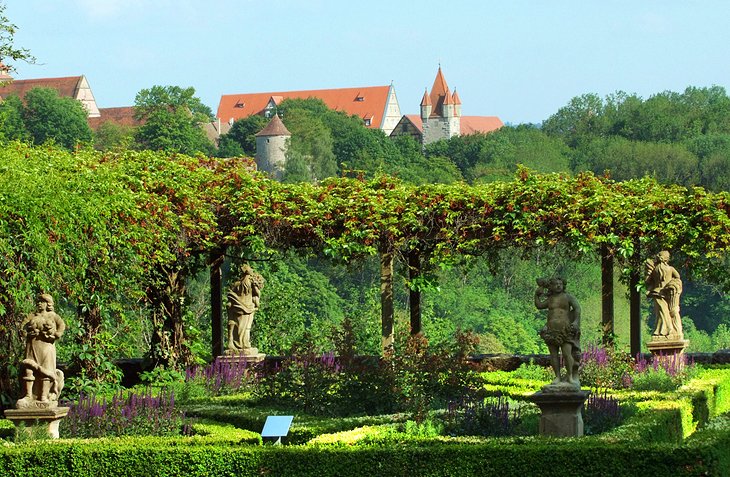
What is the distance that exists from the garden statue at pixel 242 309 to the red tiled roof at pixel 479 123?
434 ft

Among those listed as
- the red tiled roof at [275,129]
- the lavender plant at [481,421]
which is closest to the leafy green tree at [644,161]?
the red tiled roof at [275,129]

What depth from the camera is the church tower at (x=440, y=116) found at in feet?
459

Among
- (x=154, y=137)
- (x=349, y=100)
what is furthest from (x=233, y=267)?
(x=349, y=100)

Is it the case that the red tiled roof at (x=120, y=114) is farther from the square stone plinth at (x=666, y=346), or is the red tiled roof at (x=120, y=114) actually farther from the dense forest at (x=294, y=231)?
the square stone plinth at (x=666, y=346)

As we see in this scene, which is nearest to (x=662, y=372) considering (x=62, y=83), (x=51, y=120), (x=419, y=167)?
(x=419, y=167)

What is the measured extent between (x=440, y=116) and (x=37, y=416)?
13103 cm

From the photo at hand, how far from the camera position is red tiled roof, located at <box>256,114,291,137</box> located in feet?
355

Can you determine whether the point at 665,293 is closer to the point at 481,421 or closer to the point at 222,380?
the point at 222,380

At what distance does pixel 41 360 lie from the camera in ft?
37.4

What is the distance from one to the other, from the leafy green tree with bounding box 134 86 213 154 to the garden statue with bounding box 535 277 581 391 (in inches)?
2941

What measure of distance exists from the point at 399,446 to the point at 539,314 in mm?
46631

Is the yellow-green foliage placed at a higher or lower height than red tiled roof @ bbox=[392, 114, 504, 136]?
lower

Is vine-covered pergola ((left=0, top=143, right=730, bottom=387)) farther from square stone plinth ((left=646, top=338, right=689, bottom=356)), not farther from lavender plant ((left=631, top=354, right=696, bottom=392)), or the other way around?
lavender plant ((left=631, top=354, right=696, bottom=392))

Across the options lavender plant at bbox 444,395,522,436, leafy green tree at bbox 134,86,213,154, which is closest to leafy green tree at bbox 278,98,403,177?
leafy green tree at bbox 134,86,213,154
